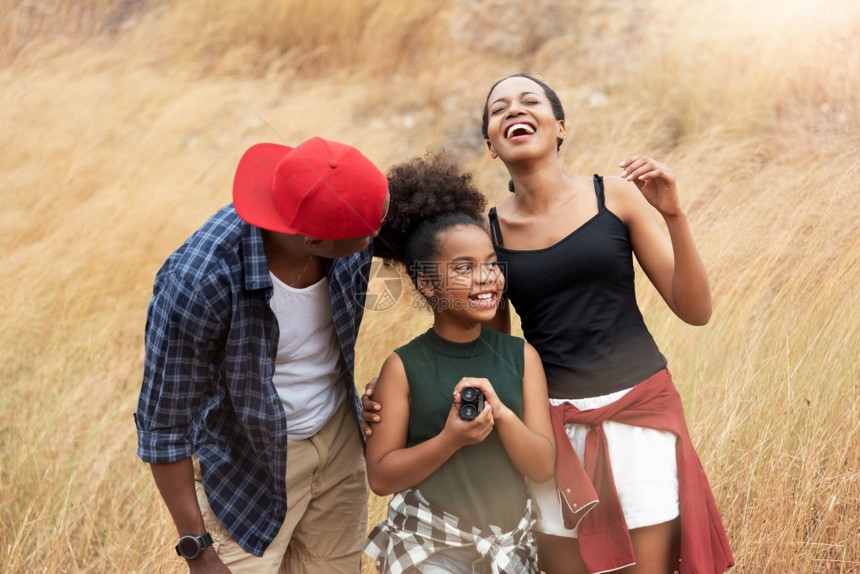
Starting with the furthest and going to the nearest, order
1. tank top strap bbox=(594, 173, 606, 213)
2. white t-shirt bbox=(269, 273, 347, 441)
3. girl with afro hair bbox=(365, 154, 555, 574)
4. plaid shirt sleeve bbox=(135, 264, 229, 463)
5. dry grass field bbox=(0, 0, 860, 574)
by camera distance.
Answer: dry grass field bbox=(0, 0, 860, 574), tank top strap bbox=(594, 173, 606, 213), white t-shirt bbox=(269, 273, 347, 441), girl with afro hair bbox=(365, 154, 555, 574), plaid shirt sleeve bbox=(135, 264, 229, 463)

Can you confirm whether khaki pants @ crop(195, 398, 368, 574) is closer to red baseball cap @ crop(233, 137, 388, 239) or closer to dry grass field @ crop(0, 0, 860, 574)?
red baseball cap @ crop(233, 137, 388, 239)

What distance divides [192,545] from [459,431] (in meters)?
0.71

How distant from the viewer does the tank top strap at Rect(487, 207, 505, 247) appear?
7.45ft

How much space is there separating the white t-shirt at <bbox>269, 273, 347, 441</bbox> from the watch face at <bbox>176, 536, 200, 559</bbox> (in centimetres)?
35

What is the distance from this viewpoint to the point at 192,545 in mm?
2055

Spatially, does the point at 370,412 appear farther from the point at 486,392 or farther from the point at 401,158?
the point at 401,158

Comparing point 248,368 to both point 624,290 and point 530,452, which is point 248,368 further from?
point 624,290

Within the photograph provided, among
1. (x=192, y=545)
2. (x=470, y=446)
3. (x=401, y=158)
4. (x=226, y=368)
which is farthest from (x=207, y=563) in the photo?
(x=401, y=158)

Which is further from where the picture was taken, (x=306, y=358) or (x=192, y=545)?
(x=306, y=358)

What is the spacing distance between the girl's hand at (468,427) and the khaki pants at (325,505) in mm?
482

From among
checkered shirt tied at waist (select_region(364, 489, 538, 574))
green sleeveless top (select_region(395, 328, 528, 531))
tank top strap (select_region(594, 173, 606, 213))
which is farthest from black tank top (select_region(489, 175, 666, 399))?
checkered shirt tied at waist (select_region(364, 489, 538, 574))

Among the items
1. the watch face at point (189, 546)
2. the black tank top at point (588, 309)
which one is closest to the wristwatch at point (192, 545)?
the watch face at point (189, 546)

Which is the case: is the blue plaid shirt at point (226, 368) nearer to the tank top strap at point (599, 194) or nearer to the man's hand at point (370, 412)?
the man's hand at point (370, 412)

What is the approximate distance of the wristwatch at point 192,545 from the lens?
2.05 m
